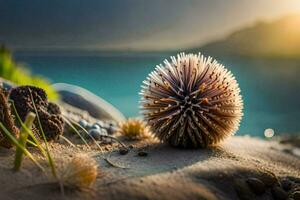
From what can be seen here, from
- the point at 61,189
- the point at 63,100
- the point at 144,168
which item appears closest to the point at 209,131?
the point at 144,168

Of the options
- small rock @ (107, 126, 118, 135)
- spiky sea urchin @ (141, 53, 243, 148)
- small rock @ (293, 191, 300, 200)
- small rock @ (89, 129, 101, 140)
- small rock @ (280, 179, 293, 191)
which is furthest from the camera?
small rock @ (107, 126, 118, 135)

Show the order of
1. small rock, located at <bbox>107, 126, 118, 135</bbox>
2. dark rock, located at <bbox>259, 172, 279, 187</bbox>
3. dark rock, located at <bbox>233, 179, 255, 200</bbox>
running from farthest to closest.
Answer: small rock, located at <bbox>107, 126, 118, 135</bbox>, dark rock, located at <bbox>259, 172, 279, 187</bbox>, dark rock, located at <bbox>233, 179, 255, 200</bbox>

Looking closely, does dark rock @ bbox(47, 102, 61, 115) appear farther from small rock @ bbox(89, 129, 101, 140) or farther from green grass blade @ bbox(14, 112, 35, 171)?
green grass blade @ bbox(14, 112, 35, 171)

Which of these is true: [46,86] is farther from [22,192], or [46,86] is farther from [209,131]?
[22,192]

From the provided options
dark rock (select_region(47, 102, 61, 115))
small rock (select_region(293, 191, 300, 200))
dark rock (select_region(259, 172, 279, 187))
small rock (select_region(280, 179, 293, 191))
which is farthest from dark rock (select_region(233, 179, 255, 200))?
dark rock (select_region(47, 102, 61, 115))

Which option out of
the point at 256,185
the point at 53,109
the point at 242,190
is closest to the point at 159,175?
the point at 242,190

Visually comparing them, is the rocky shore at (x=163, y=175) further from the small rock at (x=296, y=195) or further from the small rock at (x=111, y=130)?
the small rock at (x=111, y=130)
